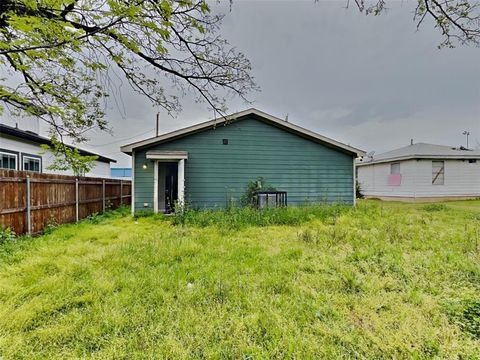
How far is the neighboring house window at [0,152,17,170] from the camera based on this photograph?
874cm

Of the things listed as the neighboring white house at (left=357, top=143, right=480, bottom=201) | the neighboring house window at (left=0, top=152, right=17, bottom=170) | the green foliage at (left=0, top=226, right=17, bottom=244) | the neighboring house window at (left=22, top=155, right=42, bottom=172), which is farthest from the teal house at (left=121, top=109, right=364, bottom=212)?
the neighboring white house at (left=357, top=143, right=480, bottom=201)

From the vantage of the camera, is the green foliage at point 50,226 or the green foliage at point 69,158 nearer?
the green foliage at point 69,158

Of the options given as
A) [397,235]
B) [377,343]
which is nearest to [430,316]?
[377,343]

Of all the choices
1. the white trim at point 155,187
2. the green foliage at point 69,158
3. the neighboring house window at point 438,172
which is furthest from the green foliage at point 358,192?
the green foliage at point 69,158

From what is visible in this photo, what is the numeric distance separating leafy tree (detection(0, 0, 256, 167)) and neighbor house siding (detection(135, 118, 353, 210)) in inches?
202

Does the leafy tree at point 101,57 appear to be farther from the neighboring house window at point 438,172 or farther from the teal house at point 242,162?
the neighboring house window at point 438,172

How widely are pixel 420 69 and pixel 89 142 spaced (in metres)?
11.4

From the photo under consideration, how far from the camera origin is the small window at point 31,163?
10002 mm

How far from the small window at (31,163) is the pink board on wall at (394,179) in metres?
19.5

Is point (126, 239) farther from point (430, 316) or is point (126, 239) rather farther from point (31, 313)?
point (430, 316)

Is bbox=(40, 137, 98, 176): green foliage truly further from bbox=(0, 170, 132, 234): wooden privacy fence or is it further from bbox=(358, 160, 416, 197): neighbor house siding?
bbox=(358, 160, 416, 197): neighbor house siding

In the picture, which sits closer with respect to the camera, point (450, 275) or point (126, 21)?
point (126, 21)

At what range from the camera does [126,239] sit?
18.9 feet

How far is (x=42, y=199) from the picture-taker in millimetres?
6645
